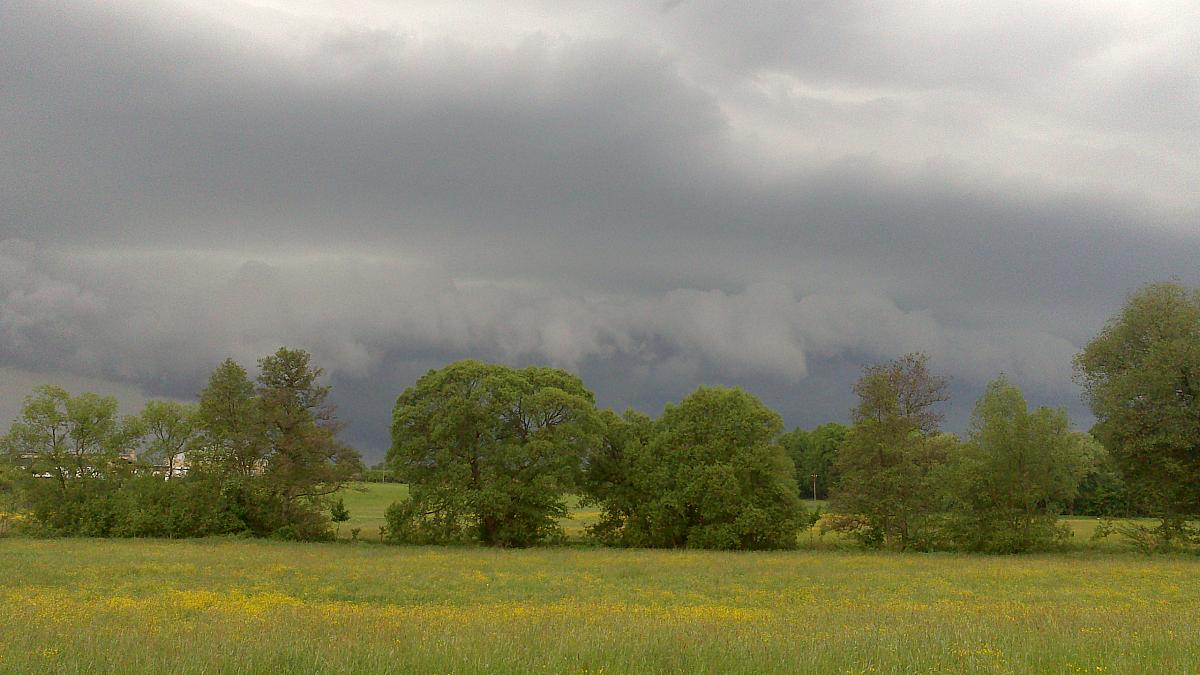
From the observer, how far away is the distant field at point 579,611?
9.77 metres

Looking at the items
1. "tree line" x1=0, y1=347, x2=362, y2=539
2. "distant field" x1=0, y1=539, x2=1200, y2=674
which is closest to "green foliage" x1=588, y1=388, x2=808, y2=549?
"distant field" x1=0, y1=539, x2=1200, y2=674

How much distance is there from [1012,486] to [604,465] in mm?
→ 27962

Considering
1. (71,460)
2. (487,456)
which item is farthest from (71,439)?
(487,456)

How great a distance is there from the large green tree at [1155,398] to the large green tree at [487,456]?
107 feet

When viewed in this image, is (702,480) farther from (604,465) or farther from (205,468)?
(205,468)

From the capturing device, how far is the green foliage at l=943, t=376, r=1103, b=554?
5066 centimetres

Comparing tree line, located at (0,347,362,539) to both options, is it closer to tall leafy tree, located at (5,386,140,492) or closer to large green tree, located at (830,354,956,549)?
tall leafy tree, located at (5,386,140,492)

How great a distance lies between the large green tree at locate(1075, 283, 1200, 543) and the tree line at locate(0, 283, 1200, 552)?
0.13m

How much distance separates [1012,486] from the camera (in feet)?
169

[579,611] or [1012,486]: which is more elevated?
[1012,486]

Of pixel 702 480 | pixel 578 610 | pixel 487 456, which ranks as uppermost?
pixel 487 456

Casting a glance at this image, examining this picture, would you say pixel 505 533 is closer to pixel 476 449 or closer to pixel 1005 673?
pixel 476 449

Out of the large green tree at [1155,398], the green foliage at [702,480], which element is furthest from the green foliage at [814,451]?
the large green tree at [1155,398]

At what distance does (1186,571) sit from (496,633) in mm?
36756
